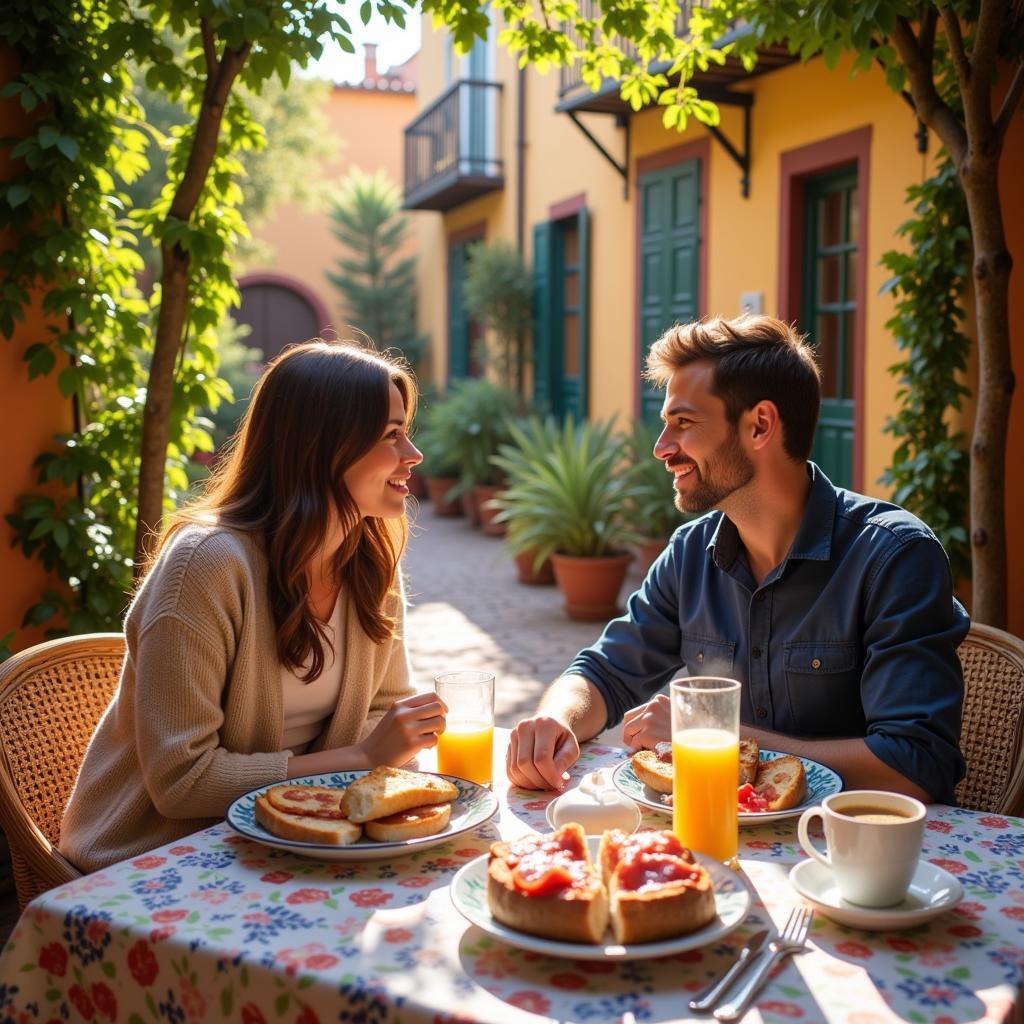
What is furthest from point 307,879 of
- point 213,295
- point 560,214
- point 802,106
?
point 560,214

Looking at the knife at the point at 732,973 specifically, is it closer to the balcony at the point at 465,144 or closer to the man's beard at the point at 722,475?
the man's beard at the point at 722,475

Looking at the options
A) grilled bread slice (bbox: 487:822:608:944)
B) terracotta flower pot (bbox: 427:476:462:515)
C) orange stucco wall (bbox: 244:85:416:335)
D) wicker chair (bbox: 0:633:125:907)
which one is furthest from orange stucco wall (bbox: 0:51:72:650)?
orange stucco wall (bbox: 244:85:416:335)

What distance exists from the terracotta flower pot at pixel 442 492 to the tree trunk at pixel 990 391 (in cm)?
931

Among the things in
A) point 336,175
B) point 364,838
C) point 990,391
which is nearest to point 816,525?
point 364,838

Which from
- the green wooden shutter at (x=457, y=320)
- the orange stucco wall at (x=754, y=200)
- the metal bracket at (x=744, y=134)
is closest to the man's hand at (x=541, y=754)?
the orange stucco wall at (x=754, y=200)

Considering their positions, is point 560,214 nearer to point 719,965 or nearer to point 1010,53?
point 1010,53

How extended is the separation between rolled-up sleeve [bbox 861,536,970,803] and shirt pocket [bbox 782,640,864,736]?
6 centimetres

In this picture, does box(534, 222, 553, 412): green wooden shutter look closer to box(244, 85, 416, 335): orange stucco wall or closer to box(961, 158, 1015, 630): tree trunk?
box(244, 85, 416, 335): orange stucco wall

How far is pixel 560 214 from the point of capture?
11.5 metres

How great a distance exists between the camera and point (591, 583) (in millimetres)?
7594

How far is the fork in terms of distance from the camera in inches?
43.2

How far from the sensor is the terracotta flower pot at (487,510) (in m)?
11.6

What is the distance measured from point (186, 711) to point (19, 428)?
226cm

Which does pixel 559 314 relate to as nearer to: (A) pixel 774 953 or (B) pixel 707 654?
(B) pixel 707 654
